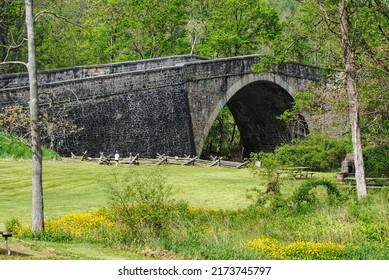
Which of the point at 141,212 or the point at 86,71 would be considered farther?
the point at 86,71

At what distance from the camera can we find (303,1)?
31094 mm

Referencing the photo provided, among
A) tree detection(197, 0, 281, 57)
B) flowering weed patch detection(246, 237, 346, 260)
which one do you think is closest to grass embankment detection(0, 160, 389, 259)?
flowering weed patch detection(246, 237, 346, 260)

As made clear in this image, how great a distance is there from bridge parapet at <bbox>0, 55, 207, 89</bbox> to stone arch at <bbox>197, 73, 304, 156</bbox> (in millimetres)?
2895

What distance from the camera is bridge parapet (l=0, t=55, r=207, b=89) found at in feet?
123

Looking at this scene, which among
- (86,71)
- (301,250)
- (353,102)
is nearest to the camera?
(301,250)

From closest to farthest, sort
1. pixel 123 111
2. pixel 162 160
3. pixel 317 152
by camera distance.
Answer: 1. pixel 162 160
2. pixel 123 111
3. pixel 317 152

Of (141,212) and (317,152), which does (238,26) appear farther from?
(141,212)

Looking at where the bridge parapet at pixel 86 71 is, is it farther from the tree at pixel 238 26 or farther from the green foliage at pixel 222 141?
the green foliage at pixel 222 141

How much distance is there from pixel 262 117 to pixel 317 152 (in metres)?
14.0

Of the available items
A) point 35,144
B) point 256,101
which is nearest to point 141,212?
point 35,144

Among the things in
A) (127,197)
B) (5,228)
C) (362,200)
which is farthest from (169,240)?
(362,200)

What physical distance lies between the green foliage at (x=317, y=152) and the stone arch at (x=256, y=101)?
5.63m

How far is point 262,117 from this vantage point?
54844 millimetres

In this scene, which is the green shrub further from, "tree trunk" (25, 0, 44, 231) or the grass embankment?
"tree trunk" (25, 0, 44, 231)
